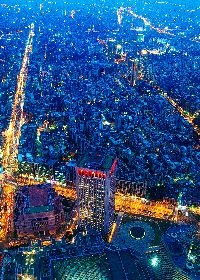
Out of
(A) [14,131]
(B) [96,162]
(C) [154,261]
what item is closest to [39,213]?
(B) [96,162]

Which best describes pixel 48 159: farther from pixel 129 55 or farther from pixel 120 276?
pixel 129 55

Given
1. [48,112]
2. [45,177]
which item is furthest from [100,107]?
[45,177]

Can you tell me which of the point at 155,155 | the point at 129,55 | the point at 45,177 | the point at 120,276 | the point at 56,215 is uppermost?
the point at 129,55

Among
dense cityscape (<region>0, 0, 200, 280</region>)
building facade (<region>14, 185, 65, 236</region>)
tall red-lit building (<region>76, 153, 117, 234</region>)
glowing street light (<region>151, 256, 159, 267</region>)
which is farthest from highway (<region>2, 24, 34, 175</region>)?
glowing street light (<region>151, 256, 159, 267</region>)

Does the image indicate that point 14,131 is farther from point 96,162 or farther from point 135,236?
point 135,236

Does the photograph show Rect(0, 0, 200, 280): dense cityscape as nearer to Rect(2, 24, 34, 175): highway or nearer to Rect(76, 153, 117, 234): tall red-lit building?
Rect(76, 153, 117, 234): tall red-lit building

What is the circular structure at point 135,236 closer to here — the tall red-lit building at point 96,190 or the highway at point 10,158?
the tall red-lit building at point 96,190

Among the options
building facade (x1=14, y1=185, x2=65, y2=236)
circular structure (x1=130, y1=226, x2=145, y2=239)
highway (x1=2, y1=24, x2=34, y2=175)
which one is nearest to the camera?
circular structure (x1=130, y1=226, x2=145, y2=239)
